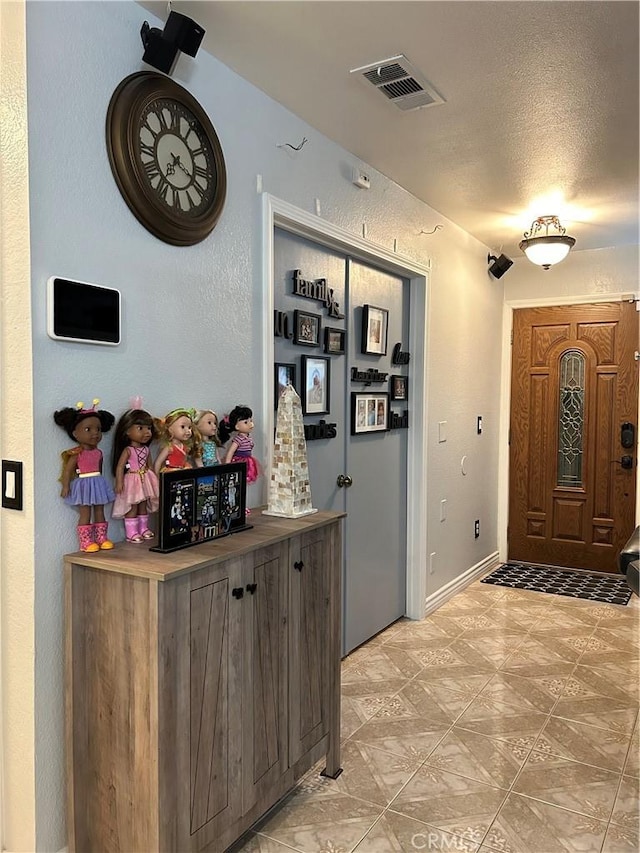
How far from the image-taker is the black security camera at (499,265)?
480 cm

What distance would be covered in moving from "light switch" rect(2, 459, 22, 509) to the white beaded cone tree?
0.86 metres

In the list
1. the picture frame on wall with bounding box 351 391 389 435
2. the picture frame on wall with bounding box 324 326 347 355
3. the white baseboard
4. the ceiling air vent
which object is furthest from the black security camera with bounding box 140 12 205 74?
the white baseboard

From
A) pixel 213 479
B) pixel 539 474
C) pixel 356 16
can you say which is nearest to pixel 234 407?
pixel 213 479

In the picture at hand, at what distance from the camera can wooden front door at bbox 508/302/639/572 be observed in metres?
4.93

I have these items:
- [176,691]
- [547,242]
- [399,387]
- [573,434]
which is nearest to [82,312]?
[176,691]

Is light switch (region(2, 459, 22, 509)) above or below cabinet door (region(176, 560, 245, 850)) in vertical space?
above

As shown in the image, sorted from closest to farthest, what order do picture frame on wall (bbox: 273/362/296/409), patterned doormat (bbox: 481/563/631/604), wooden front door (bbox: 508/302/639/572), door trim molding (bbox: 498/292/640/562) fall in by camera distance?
picture frame on wall (bbox: 273/362/296/409)
patterned doormat (bbox: 481/563/631/604)
wooden front door (bbox: 508/302/639/572)
door trim molding (bbox: 498/292/640/562)

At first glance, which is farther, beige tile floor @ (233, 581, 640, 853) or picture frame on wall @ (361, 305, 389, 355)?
picture frame on wall @ (361, 305, 389, 355)

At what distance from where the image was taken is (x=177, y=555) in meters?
1.73

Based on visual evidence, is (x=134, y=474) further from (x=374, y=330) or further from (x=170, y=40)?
(x=374, y=330)

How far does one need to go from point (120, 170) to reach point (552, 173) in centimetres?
237

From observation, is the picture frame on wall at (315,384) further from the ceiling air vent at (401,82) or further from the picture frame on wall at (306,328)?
the ceiling air vent at (401,82)

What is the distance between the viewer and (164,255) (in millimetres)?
2082

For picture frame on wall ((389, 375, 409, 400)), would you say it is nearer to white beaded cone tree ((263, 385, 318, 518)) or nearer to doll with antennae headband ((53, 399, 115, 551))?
white beaded cone tree ((263, 385, 318, 518))
